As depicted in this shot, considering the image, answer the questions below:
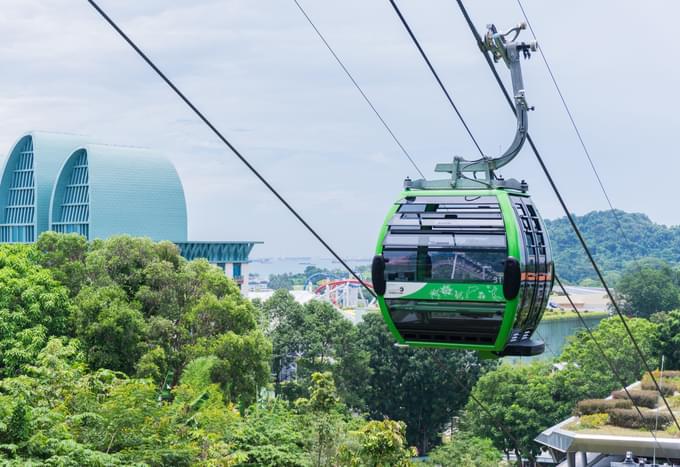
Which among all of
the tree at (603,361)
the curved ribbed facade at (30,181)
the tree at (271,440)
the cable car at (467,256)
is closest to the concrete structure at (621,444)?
the tree at (271,440)

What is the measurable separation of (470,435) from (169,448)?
92.6ft

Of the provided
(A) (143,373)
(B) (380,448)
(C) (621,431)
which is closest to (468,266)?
(B) (380,448)

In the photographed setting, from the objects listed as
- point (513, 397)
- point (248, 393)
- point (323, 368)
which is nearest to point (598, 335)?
point (513, 397)

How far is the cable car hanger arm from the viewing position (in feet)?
33.7

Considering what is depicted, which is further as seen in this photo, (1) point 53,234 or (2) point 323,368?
(2) point 323,368

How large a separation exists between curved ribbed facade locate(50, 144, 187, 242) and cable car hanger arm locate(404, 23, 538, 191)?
2363 inches

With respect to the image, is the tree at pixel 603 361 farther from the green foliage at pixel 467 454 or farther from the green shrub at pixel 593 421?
the green shrub at pixel 593 421

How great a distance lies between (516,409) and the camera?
143 feet

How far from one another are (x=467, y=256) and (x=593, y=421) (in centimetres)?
1708

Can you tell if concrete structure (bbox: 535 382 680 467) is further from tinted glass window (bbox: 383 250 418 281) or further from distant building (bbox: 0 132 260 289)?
distant building (bbox: 0 132 260 289)

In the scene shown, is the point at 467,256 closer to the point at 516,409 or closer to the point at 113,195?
the point at 516,409

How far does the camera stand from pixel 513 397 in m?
45.1

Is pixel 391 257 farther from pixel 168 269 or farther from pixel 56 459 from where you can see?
pixel 168 269

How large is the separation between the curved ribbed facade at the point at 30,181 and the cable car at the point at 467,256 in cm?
6416
